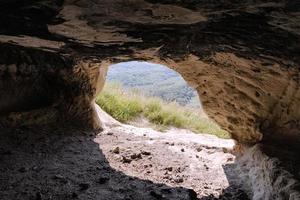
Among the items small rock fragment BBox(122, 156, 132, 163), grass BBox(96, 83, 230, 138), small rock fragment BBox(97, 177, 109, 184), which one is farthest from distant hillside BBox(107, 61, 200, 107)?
small rock fragment BBox(97, 177, 109, 184)

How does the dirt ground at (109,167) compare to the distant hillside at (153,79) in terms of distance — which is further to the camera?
the distant hillside at (153,79)

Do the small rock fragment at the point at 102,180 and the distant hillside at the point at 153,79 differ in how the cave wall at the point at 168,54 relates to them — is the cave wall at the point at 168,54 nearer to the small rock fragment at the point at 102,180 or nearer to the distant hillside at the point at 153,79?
the small rock fragment at the point at 102,180

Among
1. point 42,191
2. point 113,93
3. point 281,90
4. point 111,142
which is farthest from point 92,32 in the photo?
point 113,93

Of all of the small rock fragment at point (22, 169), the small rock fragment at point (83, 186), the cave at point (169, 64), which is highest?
the cave at point (169, 64)

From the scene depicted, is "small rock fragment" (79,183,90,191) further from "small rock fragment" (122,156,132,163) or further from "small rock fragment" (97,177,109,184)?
"small rock fragment" (122,156,132,163)

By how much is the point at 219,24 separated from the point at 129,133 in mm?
2764

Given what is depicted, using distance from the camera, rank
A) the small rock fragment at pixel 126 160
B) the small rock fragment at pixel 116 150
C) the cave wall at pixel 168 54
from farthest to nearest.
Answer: the small rock fragment at pixel 116 150 < the small rock fragment at pixel 126 160 < the cave wall at pixel 168 54

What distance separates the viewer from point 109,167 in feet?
11.3

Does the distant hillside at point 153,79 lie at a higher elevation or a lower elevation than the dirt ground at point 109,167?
lower

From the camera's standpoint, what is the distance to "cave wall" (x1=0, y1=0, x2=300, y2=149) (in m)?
1.81

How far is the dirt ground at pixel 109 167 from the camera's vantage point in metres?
2.90

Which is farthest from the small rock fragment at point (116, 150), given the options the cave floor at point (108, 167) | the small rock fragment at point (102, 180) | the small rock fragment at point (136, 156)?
the small rock fragment at point (102, 180)

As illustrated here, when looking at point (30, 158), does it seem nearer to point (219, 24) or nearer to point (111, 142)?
point (111, 142)

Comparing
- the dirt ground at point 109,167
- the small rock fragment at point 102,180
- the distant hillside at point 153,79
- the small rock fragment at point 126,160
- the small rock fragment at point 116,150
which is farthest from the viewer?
the distant hillside at point 153,79
